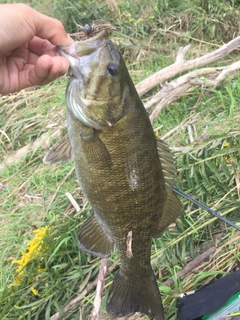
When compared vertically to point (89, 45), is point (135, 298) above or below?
below

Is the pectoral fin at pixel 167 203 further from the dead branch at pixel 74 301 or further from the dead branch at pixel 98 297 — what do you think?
the dead branch at pixel 74 301

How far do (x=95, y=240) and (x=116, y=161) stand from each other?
1.46ft

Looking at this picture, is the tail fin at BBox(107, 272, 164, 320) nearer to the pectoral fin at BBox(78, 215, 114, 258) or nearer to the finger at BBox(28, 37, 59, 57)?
the pectoral fin at BBox(78, 215, 114, 258)

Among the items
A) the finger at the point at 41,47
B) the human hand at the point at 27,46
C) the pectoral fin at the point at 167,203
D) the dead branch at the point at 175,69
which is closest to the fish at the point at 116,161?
the pectoral fin at the point at 167,203

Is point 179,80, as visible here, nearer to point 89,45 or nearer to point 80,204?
point 80,204

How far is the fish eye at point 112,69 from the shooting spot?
1.66 meters

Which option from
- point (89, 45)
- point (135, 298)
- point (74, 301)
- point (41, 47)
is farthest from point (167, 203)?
point (74, 301)

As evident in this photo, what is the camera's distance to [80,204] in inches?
133

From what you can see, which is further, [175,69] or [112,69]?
[175,69]

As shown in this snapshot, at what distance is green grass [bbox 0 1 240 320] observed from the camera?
2.58 metres

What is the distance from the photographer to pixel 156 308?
1.92 metres

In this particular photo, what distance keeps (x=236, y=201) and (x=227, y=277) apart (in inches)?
23.4

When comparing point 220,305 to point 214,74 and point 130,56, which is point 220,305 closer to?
point 214,74

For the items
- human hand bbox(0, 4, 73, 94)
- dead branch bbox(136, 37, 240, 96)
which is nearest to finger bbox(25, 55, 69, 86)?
human hand bbox(0, 4, 73, 94)
